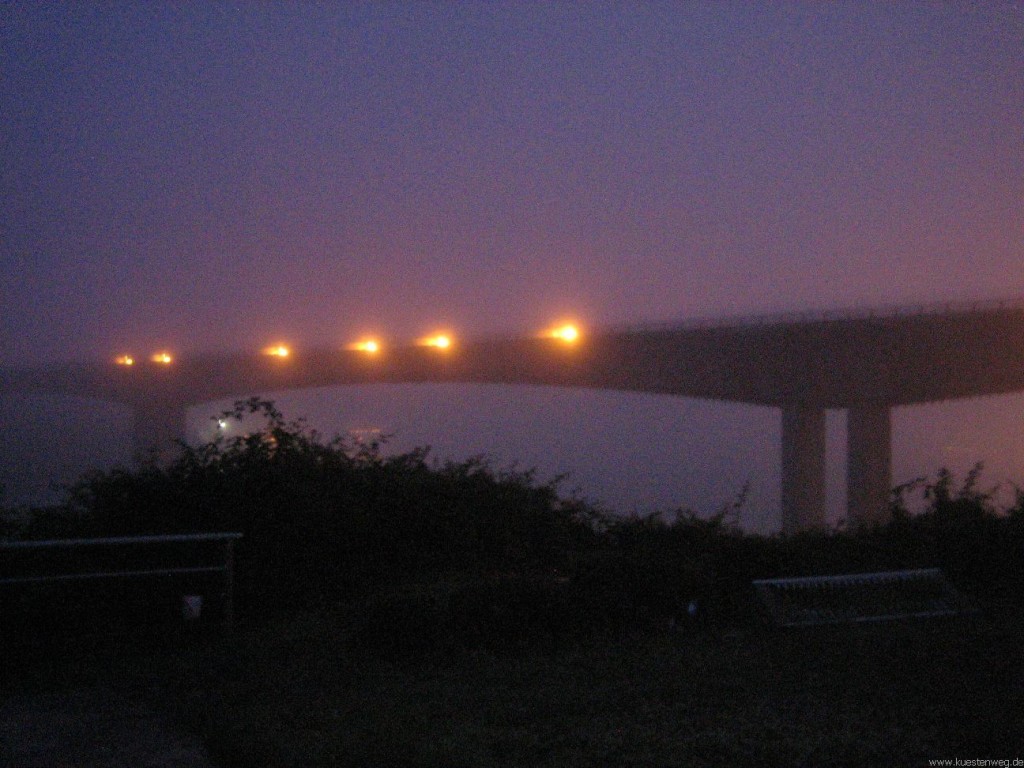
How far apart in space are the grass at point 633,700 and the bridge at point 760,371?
25.5m

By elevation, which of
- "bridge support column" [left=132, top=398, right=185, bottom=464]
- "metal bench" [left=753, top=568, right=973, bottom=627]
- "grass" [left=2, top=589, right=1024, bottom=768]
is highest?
"bridge support column" [left=132, top=398, right=185, bottom=464]

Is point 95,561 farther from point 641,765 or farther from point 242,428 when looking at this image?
point 641,765

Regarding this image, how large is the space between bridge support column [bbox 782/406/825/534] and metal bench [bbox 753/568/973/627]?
88.9ft

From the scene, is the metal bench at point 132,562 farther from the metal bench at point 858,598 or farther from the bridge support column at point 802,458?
the bridge support column at point 802,458

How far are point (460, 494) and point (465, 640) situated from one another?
339 centimetres

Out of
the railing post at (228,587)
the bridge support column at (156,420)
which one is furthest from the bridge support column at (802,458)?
the railing post at (228,587)

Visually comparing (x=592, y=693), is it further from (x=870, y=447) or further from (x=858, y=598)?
(x=870, y=447)

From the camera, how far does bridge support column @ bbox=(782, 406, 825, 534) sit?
116ft

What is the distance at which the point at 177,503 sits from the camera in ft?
32.6

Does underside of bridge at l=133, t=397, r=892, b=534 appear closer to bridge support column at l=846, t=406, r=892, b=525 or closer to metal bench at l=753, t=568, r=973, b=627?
bridge support column at l=846, t=406, r=892, b=525

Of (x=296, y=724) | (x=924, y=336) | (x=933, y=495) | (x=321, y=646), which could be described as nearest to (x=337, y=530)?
(x=321, y=646)

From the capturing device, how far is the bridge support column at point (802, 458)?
116 ft

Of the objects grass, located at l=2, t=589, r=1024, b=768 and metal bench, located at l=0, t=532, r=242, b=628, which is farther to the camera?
metal bench, located at l=0, t=532, r=242, b=628

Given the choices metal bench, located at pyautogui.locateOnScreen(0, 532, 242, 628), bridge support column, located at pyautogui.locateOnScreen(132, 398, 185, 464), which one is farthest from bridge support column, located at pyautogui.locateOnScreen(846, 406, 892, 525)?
metal bench, located at pyautogui.locateOnScreen(0, 532, 242, 628)
